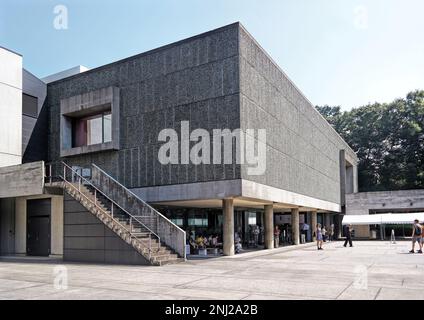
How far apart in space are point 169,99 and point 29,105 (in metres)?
10.4

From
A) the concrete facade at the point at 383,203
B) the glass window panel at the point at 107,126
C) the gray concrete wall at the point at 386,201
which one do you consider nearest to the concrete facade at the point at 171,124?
the glass window panel at the point at 107,126

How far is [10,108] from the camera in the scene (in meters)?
27.4

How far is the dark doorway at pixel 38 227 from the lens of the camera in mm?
25959

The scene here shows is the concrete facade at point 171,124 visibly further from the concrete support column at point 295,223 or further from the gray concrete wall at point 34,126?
the concrete support column at point 295,223

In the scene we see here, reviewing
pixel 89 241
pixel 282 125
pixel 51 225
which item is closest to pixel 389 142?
pixel 282 125

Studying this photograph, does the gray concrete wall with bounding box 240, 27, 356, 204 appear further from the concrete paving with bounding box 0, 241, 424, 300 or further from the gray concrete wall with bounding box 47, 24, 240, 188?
the concrete paving with bounding box 0, 241, 424, 300

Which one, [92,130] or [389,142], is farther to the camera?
[389,142]

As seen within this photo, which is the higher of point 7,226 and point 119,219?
point 119,219

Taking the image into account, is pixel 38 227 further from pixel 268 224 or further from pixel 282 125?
pixel 282 125

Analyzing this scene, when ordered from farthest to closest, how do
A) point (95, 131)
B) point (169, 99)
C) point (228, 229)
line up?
point (95, 131) → point (169, 99) → point (228, 229)

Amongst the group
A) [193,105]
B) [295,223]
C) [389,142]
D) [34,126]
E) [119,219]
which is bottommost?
[295,223]

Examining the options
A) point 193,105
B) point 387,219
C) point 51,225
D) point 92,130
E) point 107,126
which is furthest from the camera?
point 387,219

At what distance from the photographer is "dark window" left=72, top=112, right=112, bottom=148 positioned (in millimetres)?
27797

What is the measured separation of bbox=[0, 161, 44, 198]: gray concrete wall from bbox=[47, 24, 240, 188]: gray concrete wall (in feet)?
14.6
